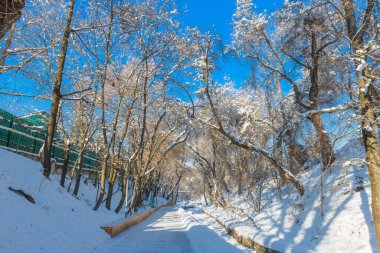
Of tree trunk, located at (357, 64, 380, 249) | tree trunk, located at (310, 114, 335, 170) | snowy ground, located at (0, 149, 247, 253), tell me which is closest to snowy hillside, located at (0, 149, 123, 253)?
snowy ground, located at (0, 149, 247, 253)

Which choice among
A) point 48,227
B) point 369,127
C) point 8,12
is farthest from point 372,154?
point 48,227

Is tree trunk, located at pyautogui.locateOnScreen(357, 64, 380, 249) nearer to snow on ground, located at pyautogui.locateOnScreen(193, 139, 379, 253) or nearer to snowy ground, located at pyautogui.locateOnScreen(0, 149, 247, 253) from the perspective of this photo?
snow on ground, located at pyautogui.locateOnScreen(193, 139, 379, 253)

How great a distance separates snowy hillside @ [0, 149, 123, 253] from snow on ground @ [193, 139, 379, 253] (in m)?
5.05

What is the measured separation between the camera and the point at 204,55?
13828 millimetres

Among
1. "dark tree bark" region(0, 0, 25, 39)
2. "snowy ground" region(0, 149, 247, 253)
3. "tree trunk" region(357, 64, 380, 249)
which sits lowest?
"snowy ground" region(0, 149, 247, 253)

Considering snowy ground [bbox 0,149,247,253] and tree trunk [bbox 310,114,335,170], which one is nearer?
snowy ground [bbox 0,149,247,253]

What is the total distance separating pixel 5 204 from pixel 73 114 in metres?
19.2

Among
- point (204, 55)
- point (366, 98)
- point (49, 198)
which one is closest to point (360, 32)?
point (366, 98)

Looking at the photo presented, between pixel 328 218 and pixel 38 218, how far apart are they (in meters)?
8.39

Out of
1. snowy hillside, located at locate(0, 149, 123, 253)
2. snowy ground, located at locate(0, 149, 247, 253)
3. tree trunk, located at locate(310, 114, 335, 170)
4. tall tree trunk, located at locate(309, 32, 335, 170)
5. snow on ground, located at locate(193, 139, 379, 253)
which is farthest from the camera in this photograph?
tree trunk, located at locate(310, 114, 335, 170)

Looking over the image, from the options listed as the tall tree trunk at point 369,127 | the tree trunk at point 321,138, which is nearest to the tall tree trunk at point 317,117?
the tree trunk at point 321,138

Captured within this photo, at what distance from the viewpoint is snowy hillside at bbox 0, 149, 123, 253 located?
649 cm

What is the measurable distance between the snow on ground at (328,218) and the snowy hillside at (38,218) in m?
5.05

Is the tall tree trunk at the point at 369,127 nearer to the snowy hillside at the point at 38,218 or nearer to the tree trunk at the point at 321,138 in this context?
the tree trunk at the point at 321,138
